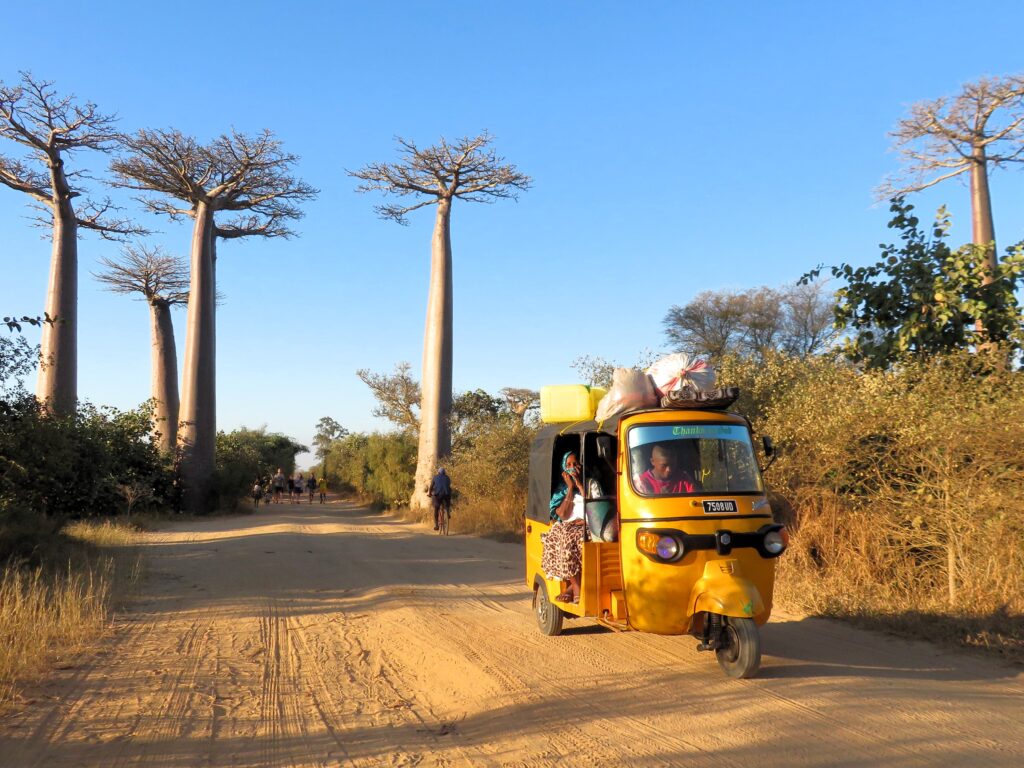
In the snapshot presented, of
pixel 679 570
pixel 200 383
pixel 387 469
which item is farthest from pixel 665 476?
pixel 387 469

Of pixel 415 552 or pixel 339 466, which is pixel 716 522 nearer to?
pixel 415 552

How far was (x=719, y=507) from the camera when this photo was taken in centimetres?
565

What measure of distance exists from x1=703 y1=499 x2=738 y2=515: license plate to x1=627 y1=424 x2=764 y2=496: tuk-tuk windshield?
11 cm

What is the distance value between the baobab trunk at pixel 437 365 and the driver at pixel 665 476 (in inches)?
784

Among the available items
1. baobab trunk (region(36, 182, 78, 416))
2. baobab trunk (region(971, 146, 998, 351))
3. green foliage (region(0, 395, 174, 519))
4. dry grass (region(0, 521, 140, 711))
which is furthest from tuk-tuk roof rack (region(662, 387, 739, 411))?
baobab trunk (region(36, 182, 78, 416))

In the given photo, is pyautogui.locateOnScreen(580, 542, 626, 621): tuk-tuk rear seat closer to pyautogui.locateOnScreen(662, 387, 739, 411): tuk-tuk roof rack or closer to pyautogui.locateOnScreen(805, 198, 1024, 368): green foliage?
pyautogui.locateOnScreen(662, 387, 739, 411): tuk-tuk roof rack

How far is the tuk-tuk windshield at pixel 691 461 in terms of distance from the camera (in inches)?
229

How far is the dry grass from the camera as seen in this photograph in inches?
219

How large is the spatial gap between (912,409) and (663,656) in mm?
4247

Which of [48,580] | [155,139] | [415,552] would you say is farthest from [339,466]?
[48,580]

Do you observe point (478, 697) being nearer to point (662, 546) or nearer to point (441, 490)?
point (662, 546)

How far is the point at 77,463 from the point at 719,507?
1920cm

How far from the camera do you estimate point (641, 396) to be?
636cm

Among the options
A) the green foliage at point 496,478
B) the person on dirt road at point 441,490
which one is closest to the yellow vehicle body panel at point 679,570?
the green foliage at point 496,478
